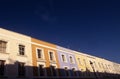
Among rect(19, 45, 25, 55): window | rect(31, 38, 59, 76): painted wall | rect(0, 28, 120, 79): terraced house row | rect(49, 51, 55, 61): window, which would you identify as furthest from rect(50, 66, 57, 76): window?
rect(19, 45, 25, 55): window

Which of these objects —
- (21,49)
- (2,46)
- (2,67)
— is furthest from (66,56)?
(2,67)

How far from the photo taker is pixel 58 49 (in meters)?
32.8

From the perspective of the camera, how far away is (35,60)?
2530 cm

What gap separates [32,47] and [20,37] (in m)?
2.97

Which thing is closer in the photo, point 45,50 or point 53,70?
point 53,70

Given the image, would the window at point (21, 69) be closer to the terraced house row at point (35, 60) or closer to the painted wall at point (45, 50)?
the terraced house row at point (35, 60)

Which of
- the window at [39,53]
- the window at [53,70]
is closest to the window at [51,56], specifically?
the window at [53,70]

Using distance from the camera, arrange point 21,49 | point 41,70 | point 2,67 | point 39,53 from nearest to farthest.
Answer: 1. point 2,67
2. point 21,49
3. point 41,70
4. point 39,53

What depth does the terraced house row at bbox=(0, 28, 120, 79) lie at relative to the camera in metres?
21.0

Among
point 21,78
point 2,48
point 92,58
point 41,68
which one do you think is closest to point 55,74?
point 41,68

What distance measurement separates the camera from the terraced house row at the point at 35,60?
20997 millimetres

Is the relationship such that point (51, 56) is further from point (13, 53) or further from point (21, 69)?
point (13, 53)

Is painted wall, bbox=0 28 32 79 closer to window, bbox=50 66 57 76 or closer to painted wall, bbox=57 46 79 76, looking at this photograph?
window, bbox=50 66 57 76

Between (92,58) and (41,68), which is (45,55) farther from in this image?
(92,58)
